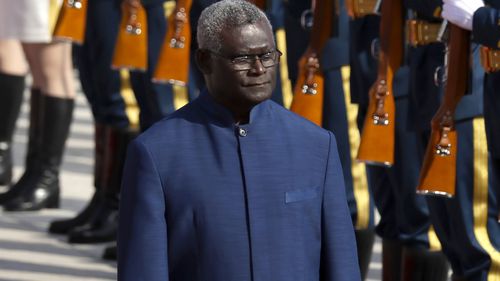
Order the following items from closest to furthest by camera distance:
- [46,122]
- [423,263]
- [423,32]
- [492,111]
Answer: [492,111]
[423,32]
[423,263]
[46,122]

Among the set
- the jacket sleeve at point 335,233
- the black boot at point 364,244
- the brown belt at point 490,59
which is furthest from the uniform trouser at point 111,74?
the jacket sleeve at point 335,233

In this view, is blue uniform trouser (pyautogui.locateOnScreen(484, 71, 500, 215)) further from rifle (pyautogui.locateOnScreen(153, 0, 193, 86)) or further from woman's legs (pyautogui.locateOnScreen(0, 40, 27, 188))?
woman's legs (pyautogui.locateOnScreen(0, 40, 27, 188))

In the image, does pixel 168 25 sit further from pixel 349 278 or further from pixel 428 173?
pixel 349 278

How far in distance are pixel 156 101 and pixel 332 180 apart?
117 inches

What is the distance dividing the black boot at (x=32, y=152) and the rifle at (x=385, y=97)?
2.52m

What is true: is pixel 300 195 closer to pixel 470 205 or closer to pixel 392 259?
pixel 470 205

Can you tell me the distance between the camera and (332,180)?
3.55 meters

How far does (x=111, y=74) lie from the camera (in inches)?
269

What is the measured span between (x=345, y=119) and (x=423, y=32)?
682mm

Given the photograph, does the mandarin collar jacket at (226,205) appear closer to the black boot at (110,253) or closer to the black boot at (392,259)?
the black boot at (392,259)

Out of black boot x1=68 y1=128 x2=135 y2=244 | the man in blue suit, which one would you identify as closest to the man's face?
the man in blue suit

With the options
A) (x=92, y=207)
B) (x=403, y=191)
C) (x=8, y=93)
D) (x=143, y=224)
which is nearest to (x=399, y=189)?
(x=403, y=191)

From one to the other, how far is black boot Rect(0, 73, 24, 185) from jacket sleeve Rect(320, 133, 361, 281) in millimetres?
4367

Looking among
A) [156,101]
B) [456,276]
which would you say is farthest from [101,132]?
[456,276]
